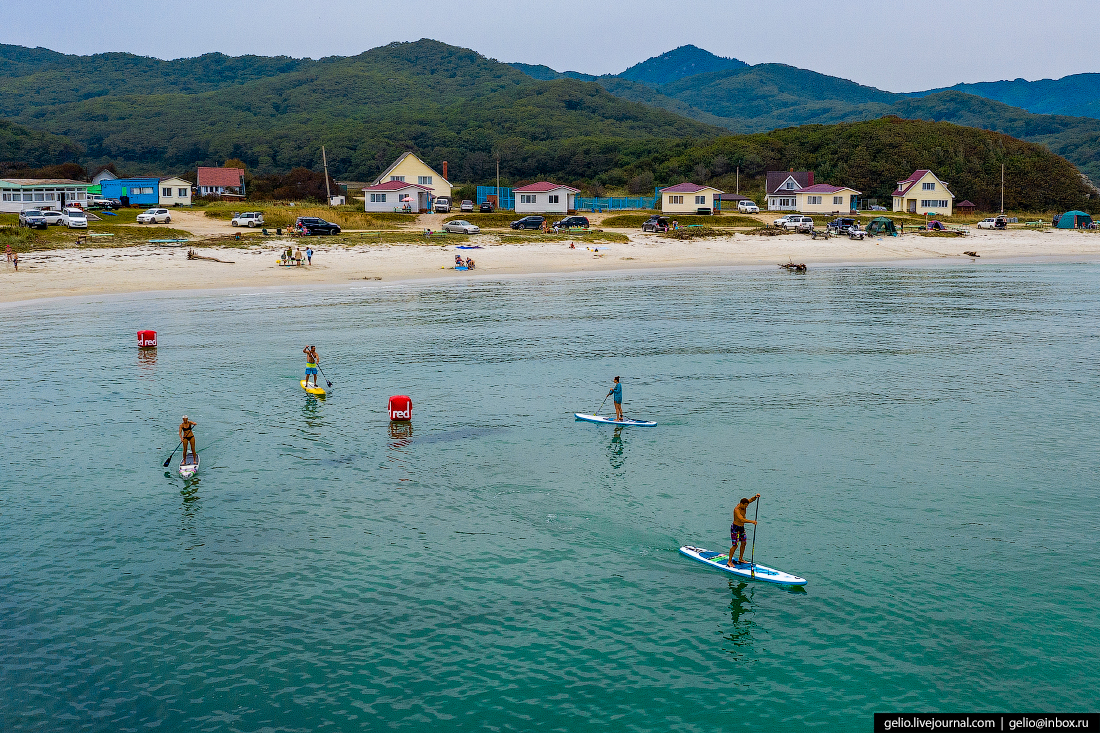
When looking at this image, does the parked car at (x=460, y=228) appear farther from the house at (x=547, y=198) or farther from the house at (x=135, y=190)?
the house at (x=135, y=190)

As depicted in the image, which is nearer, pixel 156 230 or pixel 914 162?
pixel 156 230

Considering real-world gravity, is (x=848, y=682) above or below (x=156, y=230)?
below

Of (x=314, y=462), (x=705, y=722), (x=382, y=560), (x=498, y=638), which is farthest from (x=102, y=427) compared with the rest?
(x=705, y=722)

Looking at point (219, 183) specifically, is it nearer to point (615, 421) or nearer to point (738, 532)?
point (615, 421)

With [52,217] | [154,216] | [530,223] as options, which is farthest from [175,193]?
[530,223]

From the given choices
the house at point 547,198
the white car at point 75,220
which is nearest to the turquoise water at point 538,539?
the white car at point 75,220

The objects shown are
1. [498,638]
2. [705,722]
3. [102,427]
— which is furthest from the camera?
[102,427]

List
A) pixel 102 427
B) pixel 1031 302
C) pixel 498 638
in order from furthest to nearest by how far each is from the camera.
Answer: pixel 1031 302
pixel 102 427
pixel 498 638

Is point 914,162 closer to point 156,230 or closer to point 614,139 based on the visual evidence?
point 614,139
